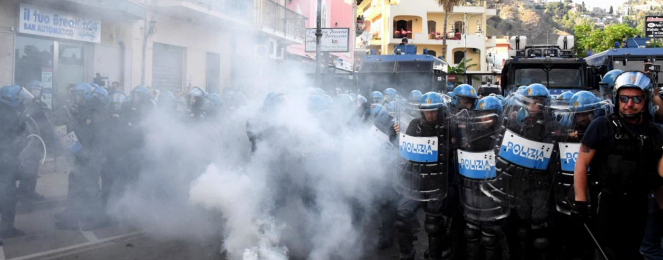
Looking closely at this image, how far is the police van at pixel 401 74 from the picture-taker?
1361 centimetres

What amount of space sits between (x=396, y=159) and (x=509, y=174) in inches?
44.3

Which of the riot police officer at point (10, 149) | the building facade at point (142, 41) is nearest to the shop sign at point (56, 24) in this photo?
the building facade at point (142, 41)

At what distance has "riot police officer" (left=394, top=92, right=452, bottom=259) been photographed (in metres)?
4.63

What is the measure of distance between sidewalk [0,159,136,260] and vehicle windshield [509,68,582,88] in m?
8.52

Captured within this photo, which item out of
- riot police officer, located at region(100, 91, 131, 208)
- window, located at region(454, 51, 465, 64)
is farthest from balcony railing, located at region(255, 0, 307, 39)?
window, located at region(454, 51, 465, 64)

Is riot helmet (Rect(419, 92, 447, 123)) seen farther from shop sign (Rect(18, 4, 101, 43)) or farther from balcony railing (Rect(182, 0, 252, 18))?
balcony railing (Rect(182, 0, 252, 18))

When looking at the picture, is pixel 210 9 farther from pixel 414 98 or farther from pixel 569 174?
pixel 569 174

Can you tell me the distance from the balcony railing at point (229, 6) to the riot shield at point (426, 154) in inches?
421

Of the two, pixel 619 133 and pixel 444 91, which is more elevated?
pixel 444 91

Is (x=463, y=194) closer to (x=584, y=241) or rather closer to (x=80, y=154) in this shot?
(x=584, y=241)

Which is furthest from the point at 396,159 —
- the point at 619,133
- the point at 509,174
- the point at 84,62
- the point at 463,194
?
the point at 84,62

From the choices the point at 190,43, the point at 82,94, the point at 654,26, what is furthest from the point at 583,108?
the point at 654,26

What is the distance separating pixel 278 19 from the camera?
61.7 ft

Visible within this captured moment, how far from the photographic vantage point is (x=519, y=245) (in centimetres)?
458
